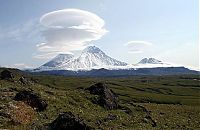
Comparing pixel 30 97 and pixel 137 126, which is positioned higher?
pixel 30 97

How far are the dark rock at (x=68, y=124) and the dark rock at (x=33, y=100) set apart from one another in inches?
402

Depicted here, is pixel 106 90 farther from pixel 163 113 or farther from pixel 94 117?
pixel 94 117

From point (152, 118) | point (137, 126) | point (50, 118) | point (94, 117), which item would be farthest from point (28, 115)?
point (152, 118)

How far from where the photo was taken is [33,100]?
154 feet

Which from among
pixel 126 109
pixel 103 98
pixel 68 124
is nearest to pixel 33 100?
pixel 68 124

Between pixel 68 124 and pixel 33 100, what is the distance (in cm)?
1305

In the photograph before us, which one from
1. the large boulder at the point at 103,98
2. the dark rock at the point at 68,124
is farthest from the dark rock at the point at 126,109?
the dark rock at the point at 68,124

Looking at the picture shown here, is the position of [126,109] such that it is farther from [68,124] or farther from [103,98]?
[68,124]

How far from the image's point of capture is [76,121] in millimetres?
35094

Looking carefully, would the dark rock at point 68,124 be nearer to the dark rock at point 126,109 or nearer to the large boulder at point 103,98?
the dark rock at point 126,109

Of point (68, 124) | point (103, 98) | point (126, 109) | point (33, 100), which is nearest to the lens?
point (68, 124)

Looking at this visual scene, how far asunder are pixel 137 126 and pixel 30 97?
15.2 meters

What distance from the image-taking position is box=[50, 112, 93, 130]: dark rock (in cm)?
3503

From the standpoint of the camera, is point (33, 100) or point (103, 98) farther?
point (103, 98)
